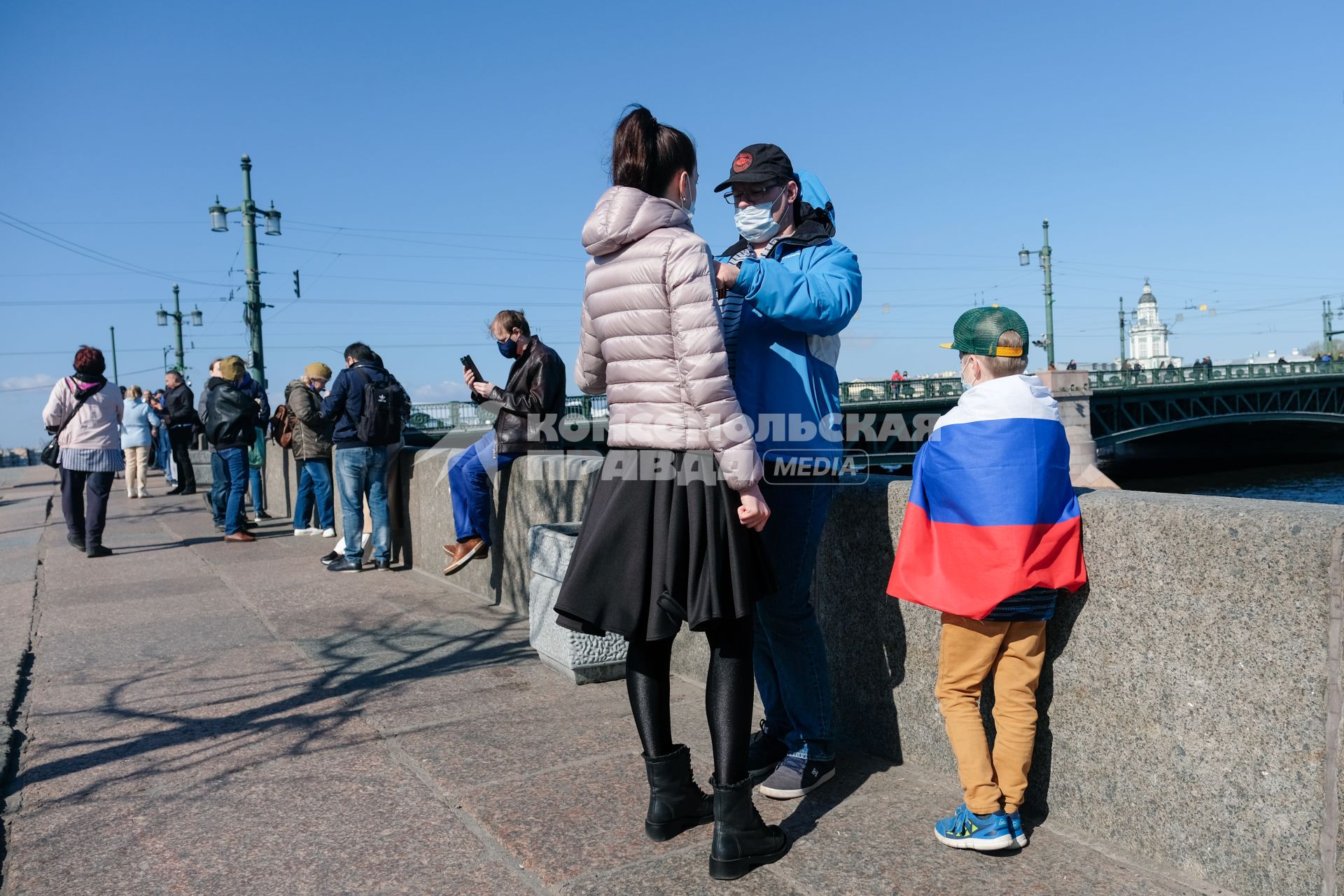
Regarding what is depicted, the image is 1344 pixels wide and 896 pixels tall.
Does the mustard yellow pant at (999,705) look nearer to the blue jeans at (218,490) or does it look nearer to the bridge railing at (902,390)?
the blue jeans at (218,490)

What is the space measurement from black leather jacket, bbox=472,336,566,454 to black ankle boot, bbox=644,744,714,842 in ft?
10.4

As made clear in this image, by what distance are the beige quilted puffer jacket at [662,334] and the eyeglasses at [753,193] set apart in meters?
0.40

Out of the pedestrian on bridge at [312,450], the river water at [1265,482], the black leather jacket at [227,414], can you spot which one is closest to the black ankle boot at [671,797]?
the pedestrian on bridge at [312,450]

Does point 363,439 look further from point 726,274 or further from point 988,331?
point 988,331

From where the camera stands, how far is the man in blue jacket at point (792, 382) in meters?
2.61

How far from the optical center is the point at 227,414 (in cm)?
898

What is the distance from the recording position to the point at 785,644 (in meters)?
2.88

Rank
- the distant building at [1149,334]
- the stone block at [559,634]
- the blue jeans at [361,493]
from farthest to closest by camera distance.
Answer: the distant building at [1149,334], the blue jeans at [361,493], the stone block at [559,634]

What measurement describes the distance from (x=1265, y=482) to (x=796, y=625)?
6059 centimetres

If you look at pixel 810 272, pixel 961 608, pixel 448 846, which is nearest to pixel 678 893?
pixel 448 846

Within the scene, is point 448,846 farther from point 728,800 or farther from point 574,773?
point 728,800

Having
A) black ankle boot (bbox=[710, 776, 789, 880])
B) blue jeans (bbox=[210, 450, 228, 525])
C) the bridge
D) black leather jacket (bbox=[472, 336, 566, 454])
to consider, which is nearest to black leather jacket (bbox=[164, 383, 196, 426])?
blue jeans (bbox=[210, 450, 228, 525])

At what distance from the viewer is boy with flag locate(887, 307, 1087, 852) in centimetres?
241

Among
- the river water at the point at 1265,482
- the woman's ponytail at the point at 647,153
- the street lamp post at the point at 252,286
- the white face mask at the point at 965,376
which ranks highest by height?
the street lamp post at the point at 252,286
